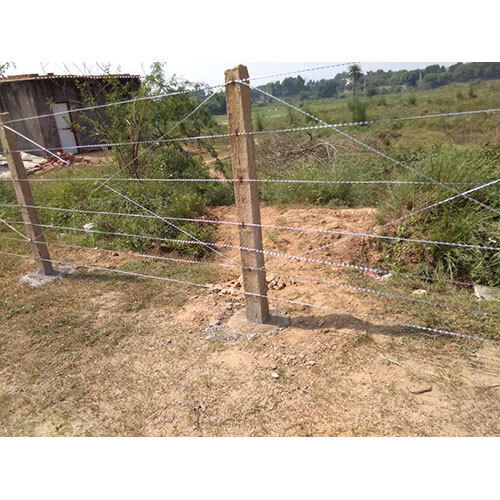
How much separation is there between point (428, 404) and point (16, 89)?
17407 mm

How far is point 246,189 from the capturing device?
295cm

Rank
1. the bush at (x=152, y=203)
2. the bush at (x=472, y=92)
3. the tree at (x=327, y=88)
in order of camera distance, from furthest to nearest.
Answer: the tree at (x=327, y=88), the bush at (x=472, y=92), the bush at (x=152, y=203)

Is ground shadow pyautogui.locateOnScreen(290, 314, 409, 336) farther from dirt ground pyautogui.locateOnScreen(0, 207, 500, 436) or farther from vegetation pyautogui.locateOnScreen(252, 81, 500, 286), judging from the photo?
vegetation pyautogui.locateOnScreen(252, 81, 500, 286)

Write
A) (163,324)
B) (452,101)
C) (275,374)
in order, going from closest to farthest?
(275,374)
(163,324)
(452,101)

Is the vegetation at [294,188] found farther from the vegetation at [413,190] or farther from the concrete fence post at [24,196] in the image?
the concrete fence post at [24,196]

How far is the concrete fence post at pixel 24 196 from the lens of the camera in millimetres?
4234

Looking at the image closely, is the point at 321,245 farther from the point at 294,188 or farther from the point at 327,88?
the point at 327,88

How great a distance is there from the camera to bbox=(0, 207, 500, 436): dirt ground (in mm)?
2398

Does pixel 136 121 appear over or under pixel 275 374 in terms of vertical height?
over

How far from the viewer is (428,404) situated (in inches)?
95.1

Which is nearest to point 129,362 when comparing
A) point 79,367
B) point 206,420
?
point 79,367

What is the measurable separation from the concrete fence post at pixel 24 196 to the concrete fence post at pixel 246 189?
106 inches

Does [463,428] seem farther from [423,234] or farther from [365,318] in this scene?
[423,234]

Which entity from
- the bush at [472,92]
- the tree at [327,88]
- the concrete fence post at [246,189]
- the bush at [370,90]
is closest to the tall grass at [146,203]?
the concrete fence post at [246,189]
